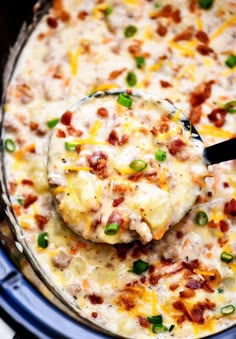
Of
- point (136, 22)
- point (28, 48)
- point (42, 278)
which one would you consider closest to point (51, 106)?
point (28, 48)

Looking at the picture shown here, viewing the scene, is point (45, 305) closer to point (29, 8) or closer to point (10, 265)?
point (10, 265)

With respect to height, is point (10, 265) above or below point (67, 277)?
above

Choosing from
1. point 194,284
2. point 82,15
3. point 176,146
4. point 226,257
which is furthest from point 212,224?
point 82,15

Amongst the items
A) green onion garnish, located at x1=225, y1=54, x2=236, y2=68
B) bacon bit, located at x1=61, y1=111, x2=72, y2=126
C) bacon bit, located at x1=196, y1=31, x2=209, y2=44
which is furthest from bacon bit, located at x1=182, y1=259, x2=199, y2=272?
bacon bit, located at x1=196, y1=31, x2=209, y2=44

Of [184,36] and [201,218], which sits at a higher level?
[184,36]

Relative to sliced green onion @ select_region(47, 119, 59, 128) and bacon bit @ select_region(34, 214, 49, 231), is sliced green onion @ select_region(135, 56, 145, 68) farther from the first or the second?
bacon bit @ select_region(34, 214, 49, 231)

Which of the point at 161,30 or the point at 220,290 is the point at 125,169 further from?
the point at 161,30

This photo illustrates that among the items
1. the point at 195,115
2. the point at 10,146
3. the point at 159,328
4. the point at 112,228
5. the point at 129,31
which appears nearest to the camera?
the point at 112,228
